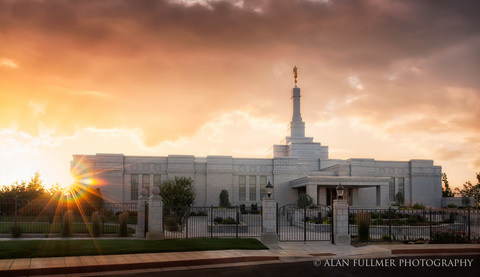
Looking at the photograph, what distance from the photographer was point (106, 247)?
2028cm

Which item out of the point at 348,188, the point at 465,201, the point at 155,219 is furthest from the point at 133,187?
the point at 465,201

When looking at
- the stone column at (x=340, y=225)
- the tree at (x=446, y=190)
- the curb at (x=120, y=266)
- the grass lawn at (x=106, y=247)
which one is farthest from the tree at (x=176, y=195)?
the tree at (x=446, y=190)

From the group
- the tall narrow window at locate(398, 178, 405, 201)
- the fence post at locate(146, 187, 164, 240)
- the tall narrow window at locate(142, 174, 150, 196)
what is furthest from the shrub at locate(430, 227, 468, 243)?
the tall narrow window at locate(142, 174, 150, 196)

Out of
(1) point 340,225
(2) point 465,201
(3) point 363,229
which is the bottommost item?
(2) point 465,201

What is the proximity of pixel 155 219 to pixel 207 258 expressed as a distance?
280 inches

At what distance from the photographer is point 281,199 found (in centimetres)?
5809

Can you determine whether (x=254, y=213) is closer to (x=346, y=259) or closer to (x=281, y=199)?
(x=281, y=199)

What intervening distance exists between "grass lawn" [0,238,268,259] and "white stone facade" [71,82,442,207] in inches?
A: 1264

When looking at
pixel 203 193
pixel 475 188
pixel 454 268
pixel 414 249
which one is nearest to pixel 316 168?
pixel 203 193

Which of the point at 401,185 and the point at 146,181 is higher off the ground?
the point at 146,181

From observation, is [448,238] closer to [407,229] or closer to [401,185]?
[407,229]

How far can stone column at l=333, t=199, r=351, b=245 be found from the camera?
2428cm

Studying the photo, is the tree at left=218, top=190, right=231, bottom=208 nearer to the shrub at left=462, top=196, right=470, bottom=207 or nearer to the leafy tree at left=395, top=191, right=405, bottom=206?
the leafy tree at left=395, top=191, right=405, bottom=206

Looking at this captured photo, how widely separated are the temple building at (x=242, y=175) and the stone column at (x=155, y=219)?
30582 mm
